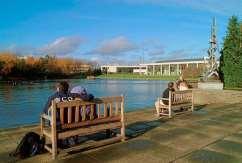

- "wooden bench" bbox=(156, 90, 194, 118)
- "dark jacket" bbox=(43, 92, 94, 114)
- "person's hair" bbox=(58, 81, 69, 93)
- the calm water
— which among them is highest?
"person's hair" bbox=(58, 81, 69, 93)

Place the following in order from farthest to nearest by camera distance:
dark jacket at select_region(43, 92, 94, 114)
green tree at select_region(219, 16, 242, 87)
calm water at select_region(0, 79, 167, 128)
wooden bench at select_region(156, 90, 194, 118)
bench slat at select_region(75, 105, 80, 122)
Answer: green tree at select_region(219, 16, 242, 87), calm water at select_region(0, 79, 167, 128), wooden bench at select_region(156, 90, 194, 118), dark jacket at select_region(43, 92, 94, 114), bench slat at select_region(75, 105, 80, 122)

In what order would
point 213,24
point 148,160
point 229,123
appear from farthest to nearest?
point 213,24, point 229,123, point 148,160

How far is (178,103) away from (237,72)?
12.0 m

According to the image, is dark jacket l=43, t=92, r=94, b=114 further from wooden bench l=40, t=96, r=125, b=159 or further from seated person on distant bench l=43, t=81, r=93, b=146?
wooden bench l=40, t=96, r=125, b=159

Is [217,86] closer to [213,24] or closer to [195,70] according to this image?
[213,24]

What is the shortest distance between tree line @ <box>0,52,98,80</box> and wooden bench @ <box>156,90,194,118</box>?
96.4 meters

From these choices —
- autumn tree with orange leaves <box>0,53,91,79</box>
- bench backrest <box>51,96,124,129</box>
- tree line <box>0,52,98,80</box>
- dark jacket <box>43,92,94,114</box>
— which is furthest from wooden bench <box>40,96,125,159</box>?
autumn tree with orange leaves <box>0,53,91,79</box>

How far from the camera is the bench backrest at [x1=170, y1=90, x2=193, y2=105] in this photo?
10.7m

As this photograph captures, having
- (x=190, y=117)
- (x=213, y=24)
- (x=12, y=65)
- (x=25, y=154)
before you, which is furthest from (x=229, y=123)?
(x=12, y=65)

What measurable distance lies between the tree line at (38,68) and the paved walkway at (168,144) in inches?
3882

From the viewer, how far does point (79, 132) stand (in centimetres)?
569

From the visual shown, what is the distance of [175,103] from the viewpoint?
423 inches

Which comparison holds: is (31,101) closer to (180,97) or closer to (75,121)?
(180,97)

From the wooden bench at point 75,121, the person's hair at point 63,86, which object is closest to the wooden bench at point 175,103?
the wooden bench at point 75,121
